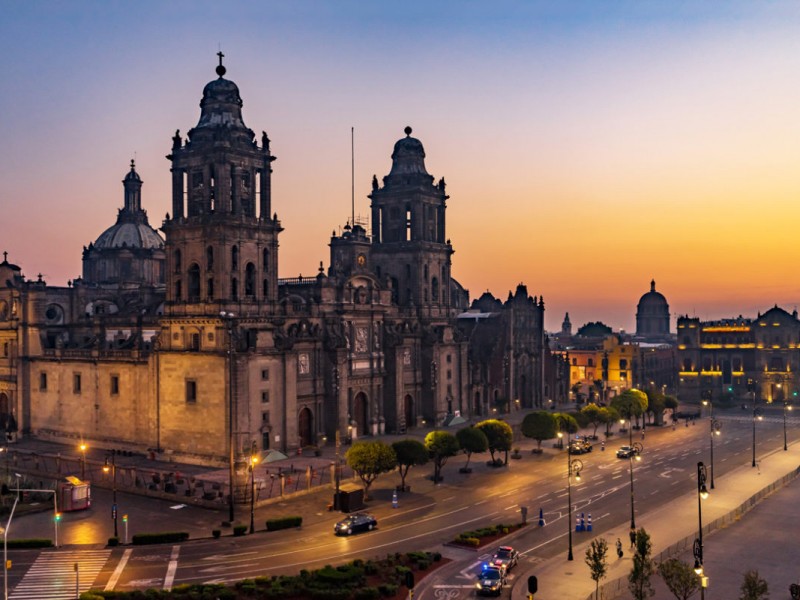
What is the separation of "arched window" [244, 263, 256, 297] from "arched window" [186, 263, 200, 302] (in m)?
5.07

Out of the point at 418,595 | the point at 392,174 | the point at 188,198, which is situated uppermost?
the point at 392,174

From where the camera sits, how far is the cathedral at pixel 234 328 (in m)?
81.4

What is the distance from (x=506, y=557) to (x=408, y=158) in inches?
3027

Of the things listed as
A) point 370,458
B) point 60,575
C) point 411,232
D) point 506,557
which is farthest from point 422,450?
point 411,232

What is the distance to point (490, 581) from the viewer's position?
43000mm

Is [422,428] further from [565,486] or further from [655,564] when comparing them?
[655,564]

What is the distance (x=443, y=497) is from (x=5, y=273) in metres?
68.1

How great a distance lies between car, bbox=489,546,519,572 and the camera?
4622 cm

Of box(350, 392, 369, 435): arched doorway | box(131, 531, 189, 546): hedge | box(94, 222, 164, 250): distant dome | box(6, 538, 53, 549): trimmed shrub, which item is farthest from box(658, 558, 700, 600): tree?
box(94, 222, 164, 250): distant dome

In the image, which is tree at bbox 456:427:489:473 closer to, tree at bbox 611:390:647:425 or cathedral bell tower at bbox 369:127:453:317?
tree at bbox 611:390:647:425

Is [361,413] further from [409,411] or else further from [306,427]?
[409,411]

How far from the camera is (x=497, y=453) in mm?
90250

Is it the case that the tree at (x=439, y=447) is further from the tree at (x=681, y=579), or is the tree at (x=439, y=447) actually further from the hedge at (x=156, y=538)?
the tree at (x=681, y=579)

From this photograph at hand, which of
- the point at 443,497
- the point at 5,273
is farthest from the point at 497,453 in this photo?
the point at 5,273
